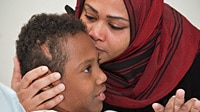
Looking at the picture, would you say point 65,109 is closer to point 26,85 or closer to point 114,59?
point 26,85

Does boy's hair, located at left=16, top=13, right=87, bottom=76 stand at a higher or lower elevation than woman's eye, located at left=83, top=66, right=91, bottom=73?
higher

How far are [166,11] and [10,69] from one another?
1.08 metres

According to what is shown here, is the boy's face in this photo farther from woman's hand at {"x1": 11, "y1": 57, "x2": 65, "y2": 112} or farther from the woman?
the woman

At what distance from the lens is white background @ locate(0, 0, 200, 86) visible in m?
1.97

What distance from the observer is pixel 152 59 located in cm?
126

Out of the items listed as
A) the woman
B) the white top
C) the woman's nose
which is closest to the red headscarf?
the woman

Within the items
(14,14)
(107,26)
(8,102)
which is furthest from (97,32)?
(14,14)

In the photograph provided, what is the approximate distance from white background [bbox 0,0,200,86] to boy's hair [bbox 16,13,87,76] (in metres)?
0.98

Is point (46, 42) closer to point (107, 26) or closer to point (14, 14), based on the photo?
point (107, 26)

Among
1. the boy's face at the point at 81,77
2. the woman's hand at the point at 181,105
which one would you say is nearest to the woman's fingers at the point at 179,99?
the woman's hand at the point at 181,105

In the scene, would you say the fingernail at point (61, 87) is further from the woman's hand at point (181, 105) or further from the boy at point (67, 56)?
the woman's hand at point (181, 105)

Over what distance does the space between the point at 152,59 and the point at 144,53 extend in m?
0.04

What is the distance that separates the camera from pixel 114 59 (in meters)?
1.27

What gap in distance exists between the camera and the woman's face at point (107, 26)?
116 centimetres
